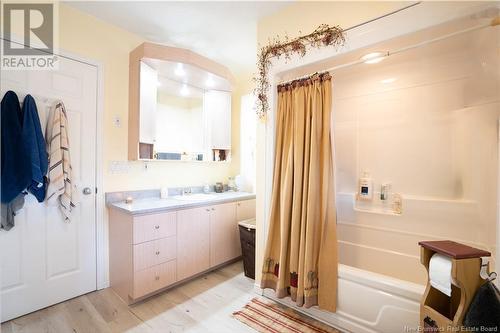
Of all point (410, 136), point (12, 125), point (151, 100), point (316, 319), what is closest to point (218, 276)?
point (316, 319)

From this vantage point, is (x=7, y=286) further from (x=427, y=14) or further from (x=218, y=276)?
(x=427, y=14)

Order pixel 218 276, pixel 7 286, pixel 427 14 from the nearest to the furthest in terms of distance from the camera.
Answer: pixel 427 14 < pixel 7 286 < pixel 218 276

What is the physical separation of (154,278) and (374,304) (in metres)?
1.81

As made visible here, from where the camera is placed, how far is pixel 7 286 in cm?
175

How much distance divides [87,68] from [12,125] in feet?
2.63

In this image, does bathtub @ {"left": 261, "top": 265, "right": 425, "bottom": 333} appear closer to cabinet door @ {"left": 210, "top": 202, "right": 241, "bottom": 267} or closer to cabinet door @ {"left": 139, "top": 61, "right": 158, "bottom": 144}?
cabinet door @ {"left": 210, "top": 202, "right": 241, "bottom": 267}

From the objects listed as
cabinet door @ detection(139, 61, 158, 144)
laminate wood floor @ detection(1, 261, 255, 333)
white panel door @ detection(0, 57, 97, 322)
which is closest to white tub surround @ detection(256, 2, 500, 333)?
laminate wood floor @ detection(1, 261, 255, 333)

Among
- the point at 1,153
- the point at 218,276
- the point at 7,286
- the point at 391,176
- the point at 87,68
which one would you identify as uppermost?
the point at 87,68

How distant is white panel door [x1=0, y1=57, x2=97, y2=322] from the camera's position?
69.8 inches

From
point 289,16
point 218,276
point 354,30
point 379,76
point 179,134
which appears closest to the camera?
point 354,30

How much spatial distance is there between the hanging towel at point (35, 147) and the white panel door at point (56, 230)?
0.10 metres

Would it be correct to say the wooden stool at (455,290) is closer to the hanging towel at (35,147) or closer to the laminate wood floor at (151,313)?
the laminate wood floor at (151,313)

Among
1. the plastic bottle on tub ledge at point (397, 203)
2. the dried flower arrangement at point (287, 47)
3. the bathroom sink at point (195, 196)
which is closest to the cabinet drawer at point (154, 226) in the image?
the bathroom sink at point (195, 196)

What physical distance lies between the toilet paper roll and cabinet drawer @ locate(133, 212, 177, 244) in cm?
198
